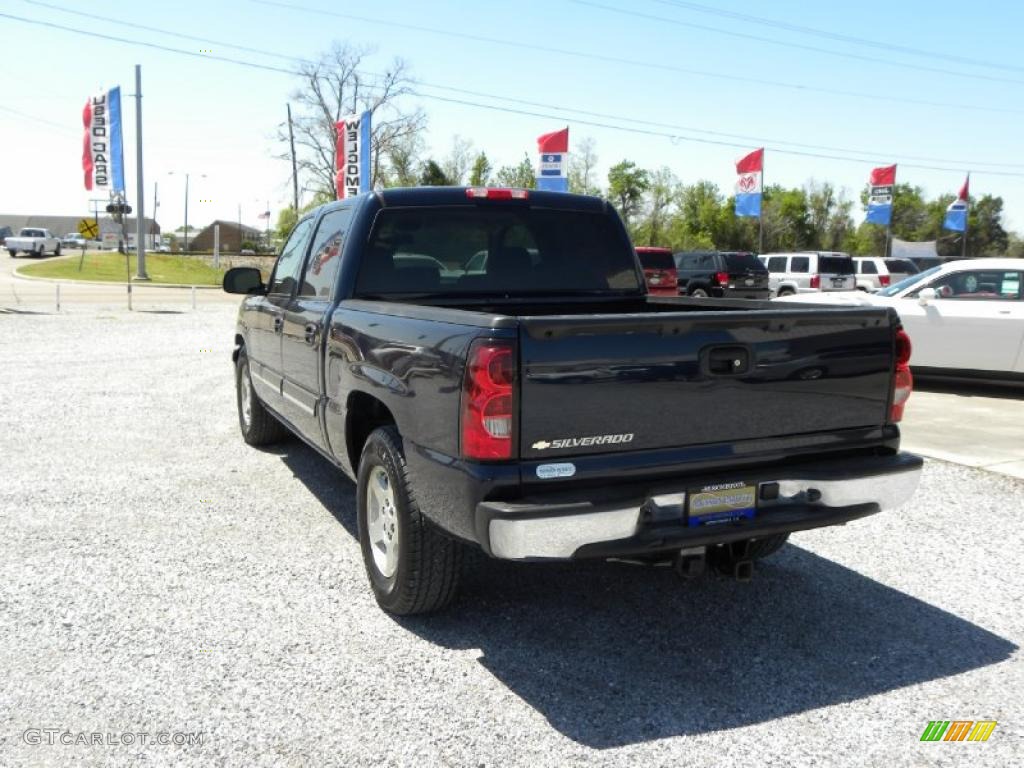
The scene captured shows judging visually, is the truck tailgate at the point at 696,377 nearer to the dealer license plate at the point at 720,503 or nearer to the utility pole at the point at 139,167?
the dealer license plate at the point at 720,503

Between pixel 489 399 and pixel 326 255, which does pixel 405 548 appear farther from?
pixel 326 255

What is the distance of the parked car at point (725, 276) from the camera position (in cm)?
2502

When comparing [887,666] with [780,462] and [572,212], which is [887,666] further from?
[572,212]

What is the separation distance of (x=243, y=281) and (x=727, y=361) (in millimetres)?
4134

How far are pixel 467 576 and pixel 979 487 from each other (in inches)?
164

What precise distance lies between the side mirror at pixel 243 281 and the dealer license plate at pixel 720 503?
4068 mm

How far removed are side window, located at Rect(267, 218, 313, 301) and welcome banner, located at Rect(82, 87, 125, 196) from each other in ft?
96.7

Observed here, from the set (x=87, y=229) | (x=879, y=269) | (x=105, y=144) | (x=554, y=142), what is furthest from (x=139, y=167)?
(x=879, y=269)

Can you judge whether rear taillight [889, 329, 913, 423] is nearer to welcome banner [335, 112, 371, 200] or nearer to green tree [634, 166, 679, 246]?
welcome banner [335, 112, 371, 200]

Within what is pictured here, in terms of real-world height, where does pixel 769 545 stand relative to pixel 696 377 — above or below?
below

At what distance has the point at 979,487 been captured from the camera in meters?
6.52

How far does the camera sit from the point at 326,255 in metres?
5.16

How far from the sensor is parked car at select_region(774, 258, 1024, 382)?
34.4 feet

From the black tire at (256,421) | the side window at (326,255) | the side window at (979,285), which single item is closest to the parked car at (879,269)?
the side window at (979,285)
